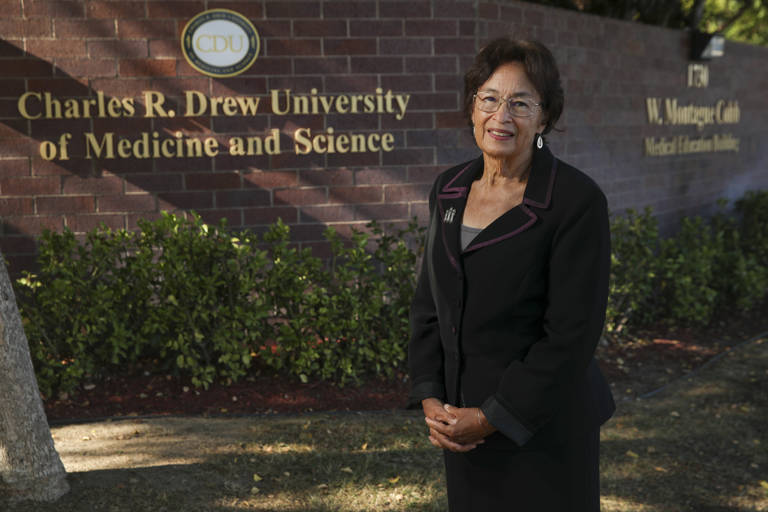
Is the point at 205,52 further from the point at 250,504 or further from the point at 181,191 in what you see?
the point at 250,504

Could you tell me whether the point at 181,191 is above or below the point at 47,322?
above

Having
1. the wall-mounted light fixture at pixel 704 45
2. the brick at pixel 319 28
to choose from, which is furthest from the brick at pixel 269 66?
the wall-mounted light fixture at pixel 704 45

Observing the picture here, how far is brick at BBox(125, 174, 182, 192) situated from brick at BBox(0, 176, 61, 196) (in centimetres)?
53

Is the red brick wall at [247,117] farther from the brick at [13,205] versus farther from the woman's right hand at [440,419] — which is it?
the woman's right hand at [440,419]

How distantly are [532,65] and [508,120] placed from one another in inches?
6.5

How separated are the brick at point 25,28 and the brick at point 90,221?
4.45ft

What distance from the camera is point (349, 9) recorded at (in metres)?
6.03

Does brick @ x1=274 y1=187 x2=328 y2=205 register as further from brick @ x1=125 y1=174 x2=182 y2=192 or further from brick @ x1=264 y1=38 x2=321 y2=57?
brick @ x1=264 y1=38 x2=321 y2=57

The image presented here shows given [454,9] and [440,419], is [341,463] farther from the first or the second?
[454,9]

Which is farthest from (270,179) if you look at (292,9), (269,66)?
(292,9)

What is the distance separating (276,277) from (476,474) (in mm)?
3118

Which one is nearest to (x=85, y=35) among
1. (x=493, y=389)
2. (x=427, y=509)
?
(x=427, y=509)

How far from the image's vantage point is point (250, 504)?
3.69 meters

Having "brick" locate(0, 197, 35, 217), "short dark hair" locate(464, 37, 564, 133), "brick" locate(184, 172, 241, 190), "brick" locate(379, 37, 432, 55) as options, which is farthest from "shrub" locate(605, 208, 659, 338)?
"brick" locate(0, 197, 35, 217)
